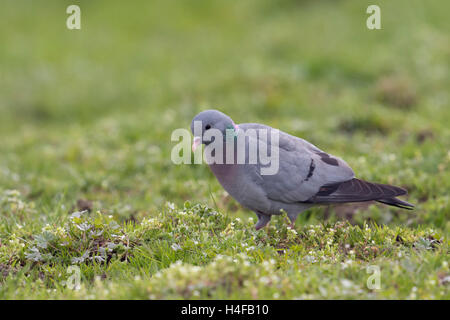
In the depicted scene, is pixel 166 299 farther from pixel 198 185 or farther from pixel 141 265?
pixel 198 185

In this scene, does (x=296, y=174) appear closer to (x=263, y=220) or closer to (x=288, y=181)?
(x=288, y=181)

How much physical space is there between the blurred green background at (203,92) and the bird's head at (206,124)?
1.96 ft

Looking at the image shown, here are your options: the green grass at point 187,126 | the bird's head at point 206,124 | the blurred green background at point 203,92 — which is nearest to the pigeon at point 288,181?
the bird's head at point 206,124

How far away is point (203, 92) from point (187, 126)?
1856 millimetres

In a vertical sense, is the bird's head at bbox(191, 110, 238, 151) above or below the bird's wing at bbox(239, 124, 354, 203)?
above

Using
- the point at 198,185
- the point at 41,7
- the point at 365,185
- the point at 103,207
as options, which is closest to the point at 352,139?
the point at 198,185

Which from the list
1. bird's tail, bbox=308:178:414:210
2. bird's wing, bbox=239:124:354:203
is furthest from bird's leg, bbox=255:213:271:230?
bird's tail, bbox=308:178:414:210

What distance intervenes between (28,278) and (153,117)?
16.3 ft

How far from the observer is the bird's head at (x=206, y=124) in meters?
4.49

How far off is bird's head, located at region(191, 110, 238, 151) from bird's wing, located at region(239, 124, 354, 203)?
1.35 feet

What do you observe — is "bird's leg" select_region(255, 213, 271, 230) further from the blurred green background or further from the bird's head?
the bird's head

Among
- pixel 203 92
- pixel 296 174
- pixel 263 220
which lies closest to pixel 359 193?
pixel 296 174

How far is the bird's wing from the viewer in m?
4.76

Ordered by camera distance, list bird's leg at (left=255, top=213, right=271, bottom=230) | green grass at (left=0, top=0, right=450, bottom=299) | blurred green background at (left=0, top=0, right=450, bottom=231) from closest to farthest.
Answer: green grass at (left=0, top=0, right=450, bottom=299) → bird's leg at (left=255, top=213, right=271, bottom=230) → blurred green background at (left=0, top=0, right=450, bottom=231)
